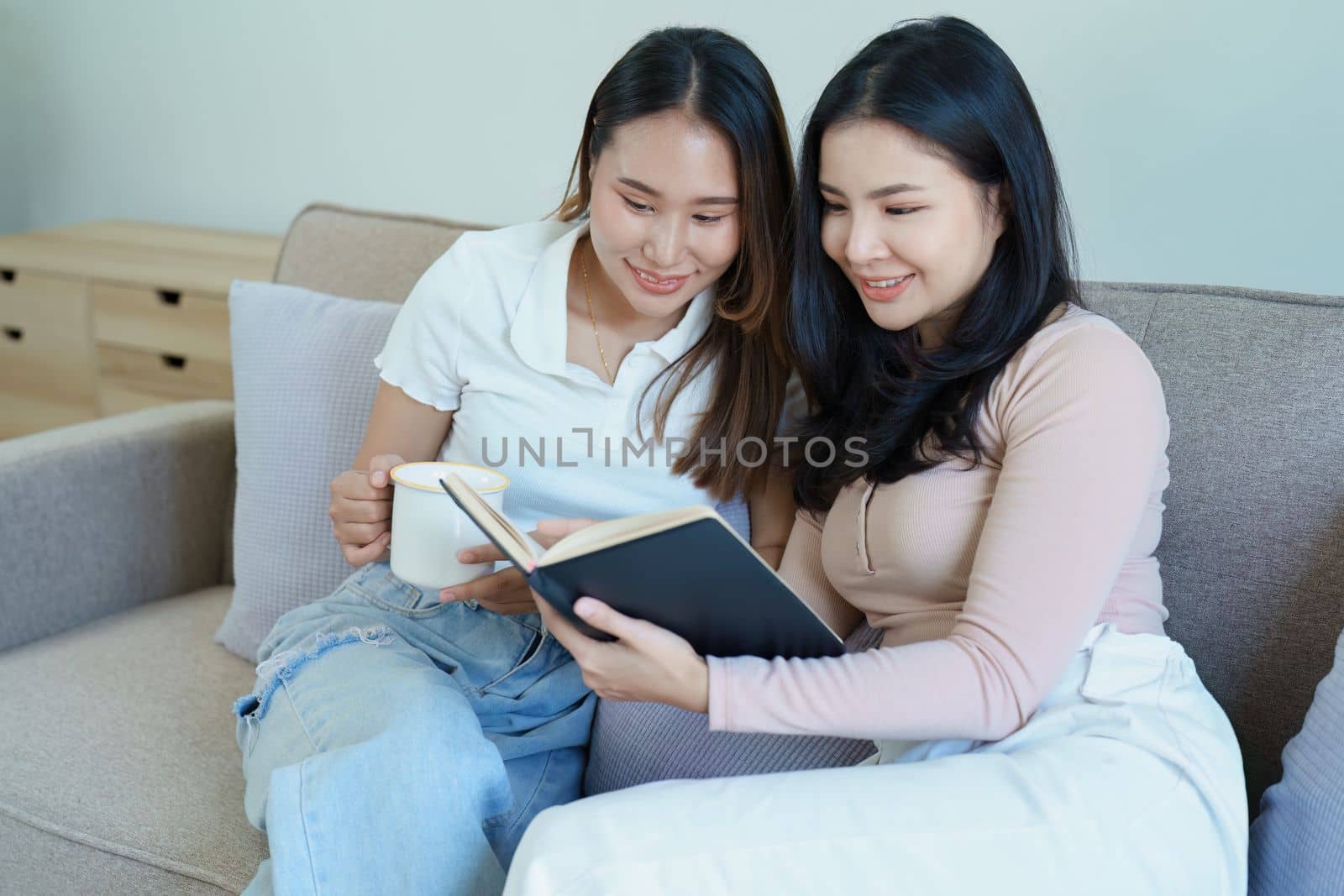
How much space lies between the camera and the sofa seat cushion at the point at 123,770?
122cm

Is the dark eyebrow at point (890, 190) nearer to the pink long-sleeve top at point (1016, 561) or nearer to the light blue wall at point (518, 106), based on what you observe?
the pink long-sleeve top at point (1016, 561)

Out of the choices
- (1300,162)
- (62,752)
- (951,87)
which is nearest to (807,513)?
(951,87)

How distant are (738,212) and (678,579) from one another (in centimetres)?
50

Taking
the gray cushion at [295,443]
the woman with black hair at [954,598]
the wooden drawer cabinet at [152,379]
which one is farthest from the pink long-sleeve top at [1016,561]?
the wooden drawer cabinet at [152,379]

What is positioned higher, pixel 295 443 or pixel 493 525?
pixel 493 525

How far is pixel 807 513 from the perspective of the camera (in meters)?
1.40

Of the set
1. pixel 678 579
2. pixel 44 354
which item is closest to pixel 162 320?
pixel 44 354

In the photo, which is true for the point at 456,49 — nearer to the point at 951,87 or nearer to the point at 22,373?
the point at 22,373

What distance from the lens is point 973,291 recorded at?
1224 millimetres

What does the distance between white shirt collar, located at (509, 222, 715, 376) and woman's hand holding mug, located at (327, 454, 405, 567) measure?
20 cm

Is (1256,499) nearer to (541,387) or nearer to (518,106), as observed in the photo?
(541,387)

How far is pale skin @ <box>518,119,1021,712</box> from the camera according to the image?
1078 millimetres

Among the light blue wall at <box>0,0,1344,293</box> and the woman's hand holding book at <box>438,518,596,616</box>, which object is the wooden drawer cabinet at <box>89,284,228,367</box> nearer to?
the light blue wall at <box>0,0,1344,293</box>

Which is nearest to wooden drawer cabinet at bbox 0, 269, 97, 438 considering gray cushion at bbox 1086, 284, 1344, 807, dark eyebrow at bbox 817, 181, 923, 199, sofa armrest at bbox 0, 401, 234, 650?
sofa armrest at bbox 0, 401, 234, 650
